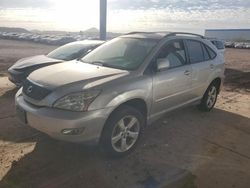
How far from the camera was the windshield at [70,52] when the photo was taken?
8.50 metres

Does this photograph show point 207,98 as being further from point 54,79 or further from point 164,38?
point 54,79

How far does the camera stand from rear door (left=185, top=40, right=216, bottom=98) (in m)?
6.08

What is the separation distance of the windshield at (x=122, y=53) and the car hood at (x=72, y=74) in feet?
0.76

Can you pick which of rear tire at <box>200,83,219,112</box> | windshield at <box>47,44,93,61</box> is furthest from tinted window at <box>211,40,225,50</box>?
rear tire at <box>200,83,219,112</box>

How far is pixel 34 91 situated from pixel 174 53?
2.45 metres

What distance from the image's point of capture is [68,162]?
4.57m

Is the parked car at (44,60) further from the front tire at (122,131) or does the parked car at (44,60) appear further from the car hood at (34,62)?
the front tire at (122,131)

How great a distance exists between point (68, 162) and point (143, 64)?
1.79m

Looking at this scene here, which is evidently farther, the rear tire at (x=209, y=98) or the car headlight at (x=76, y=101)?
the rear tire at (x=209, y=98)

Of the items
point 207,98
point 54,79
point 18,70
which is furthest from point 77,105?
point 18,70

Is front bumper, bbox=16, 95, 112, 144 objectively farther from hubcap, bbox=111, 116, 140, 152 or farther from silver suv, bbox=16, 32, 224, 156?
hubcap, bbox=111, 116, 140, 152

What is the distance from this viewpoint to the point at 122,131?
15.3 feet

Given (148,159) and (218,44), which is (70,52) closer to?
(148,159)

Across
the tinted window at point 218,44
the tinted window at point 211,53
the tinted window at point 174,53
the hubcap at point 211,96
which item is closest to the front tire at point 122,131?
the tinted window at point 174,53
